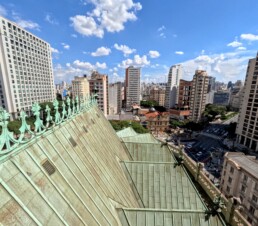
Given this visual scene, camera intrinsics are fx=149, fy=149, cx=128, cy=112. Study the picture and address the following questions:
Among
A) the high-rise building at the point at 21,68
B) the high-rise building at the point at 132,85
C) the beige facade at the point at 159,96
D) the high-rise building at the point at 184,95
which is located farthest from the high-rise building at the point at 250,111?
the high-rise building at the point at 21,68

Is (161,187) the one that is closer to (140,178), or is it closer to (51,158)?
(140,178)

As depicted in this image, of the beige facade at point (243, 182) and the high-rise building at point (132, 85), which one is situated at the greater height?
the high-rise building at point (132, 85)

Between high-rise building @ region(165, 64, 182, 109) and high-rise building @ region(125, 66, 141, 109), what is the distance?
31564mm

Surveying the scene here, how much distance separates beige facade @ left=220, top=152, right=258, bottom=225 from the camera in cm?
3212

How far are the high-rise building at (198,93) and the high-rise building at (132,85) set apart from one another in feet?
193

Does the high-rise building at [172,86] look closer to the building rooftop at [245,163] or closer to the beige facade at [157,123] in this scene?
the beige facade at [157,123]

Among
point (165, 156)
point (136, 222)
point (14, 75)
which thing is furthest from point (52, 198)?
point (14, 75)

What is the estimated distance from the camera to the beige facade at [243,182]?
105 feet

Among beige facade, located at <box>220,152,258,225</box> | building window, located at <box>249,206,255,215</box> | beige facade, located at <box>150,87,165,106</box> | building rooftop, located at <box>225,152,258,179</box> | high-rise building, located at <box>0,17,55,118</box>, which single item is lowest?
building window, located at <box>249,206,255,215</box>

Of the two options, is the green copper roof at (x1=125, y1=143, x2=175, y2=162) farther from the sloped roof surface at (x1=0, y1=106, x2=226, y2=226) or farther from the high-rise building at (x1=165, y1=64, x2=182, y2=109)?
the high-rise building at (x1=165, y1=64, x2=182, y2=109)

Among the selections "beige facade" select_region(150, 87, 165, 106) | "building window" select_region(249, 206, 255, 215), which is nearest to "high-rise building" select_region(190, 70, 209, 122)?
"beige facade" select_region(150, 87, 165, 106)

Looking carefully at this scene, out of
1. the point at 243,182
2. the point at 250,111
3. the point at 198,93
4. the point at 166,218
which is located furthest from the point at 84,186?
the point at 198,93

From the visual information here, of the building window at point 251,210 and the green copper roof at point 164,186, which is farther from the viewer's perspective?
the building window at point 251,210

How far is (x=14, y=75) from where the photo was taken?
76.3 meters
